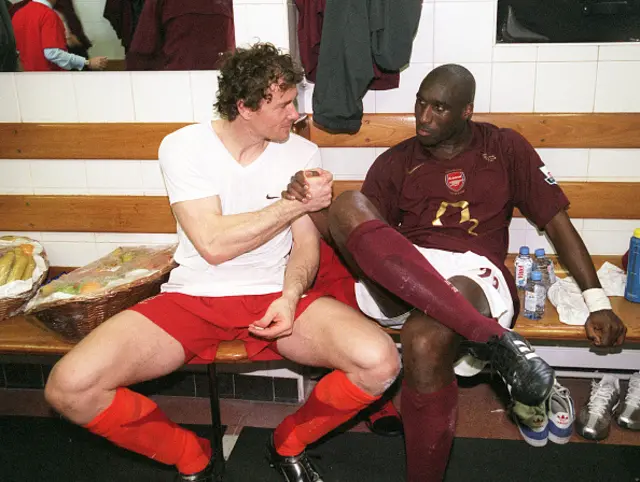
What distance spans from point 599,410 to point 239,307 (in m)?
1.38

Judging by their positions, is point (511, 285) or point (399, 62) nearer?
point (511, 285)

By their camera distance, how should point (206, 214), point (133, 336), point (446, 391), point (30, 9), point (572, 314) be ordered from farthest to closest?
point (30, 9)
point (572, 314)
point (206, 214)
point (133, 336)
point (446, 391)

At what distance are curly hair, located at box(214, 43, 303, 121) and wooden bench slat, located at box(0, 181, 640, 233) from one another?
2.34ft

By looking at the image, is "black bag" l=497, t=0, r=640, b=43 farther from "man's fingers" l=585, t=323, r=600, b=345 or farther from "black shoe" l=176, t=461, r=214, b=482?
"black shoe" l=176, t=461, r=214, b=482

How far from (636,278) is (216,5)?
1.81 meters

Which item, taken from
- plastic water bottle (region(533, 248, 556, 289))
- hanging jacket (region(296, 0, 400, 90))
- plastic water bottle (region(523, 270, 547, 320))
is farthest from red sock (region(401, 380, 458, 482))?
hanging jacket (region(296, 0, 400, 90))

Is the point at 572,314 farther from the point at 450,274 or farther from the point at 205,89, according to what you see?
the point at 205,89

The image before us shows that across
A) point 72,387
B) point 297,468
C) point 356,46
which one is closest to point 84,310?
point 72,387

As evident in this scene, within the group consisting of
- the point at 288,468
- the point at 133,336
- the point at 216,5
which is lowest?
the point at 288,468

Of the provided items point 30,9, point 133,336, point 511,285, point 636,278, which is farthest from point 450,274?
point 30,9

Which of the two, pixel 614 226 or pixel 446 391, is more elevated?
pixel 614 226

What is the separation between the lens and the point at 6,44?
2611 millimetres

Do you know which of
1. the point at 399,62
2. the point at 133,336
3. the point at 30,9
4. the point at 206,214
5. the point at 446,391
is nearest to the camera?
the point at 446,391

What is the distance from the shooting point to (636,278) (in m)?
2.21
